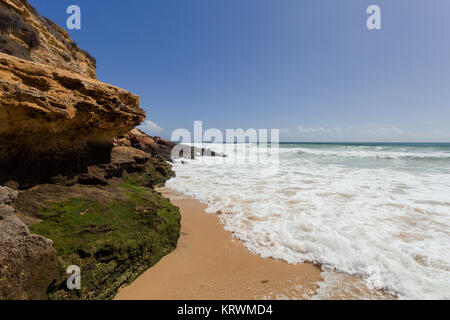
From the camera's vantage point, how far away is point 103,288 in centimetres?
244

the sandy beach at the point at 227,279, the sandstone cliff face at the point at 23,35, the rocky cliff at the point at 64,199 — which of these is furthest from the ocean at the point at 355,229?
the sandstone cliff face at the point at 23,35

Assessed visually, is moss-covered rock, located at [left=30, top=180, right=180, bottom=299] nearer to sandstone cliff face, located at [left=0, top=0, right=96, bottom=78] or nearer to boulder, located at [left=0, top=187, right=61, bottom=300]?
boulder, located at [left=0, top=187, right=61, bottom=300]

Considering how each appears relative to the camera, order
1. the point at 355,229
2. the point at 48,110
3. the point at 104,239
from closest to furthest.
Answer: the point at 104,239
the point at 48,110
the point at 355,229

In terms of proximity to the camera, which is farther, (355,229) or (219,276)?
(355,229)

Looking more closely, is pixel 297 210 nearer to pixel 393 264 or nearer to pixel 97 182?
pixel 393 264

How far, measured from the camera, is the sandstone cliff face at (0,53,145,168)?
9.34ft

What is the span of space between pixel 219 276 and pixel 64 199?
10.0 ft

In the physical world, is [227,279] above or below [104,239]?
below

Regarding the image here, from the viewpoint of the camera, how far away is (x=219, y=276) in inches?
116

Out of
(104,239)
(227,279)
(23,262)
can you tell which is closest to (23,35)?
(104,239)

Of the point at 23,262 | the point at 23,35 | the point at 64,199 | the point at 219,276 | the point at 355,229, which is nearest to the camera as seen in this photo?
the point at 23,262

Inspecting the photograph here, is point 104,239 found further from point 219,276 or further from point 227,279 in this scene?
point 227,279
